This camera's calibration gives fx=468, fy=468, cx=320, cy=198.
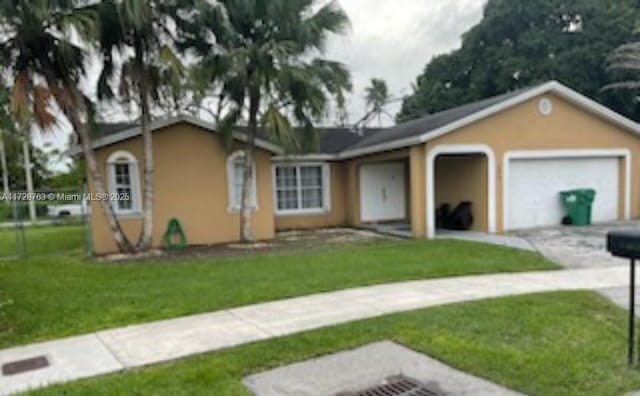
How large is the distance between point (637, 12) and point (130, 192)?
26.6m

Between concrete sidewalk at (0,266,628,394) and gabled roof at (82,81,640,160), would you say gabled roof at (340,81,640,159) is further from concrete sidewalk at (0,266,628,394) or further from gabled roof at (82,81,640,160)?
concrete sidewalk at (0,266,628,394)

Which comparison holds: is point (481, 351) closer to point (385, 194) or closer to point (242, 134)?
point (242, 134)

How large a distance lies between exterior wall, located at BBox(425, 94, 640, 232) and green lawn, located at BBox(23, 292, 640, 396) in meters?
7.45

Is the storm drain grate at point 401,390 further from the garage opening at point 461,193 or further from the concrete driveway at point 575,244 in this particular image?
the garage opening at point 461,193

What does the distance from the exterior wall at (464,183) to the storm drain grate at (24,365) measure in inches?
440

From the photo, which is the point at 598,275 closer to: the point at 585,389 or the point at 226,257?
the point at 585,389

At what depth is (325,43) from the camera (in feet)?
39.5

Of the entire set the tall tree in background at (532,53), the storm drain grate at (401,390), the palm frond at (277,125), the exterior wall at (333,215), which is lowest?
the storm drain grate at (401,390)

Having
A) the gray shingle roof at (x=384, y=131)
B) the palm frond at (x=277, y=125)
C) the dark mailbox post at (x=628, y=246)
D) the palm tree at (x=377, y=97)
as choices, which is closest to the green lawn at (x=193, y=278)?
the palm frond at (x=277, y=125)

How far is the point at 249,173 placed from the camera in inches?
492

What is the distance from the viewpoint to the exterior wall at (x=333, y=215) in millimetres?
15805

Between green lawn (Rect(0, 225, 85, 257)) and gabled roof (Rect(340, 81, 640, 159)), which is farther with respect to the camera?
green lawn (Rect(0, 225, 85, 257))

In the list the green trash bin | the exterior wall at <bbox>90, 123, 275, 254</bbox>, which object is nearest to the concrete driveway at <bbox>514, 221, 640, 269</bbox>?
the green trash bin

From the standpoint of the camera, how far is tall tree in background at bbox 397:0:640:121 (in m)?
25.4
